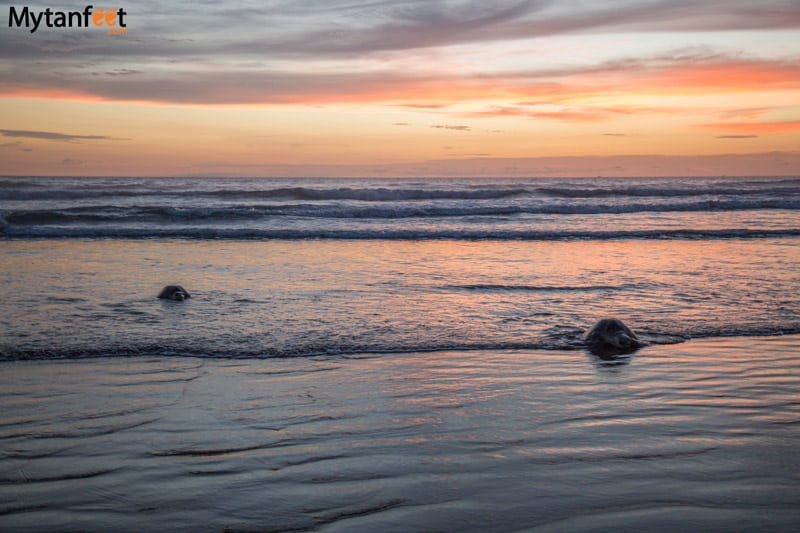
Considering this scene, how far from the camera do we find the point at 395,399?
174 inches

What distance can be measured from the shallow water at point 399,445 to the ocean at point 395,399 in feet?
0.05

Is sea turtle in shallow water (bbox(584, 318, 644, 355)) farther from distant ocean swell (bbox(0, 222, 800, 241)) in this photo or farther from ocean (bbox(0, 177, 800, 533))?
distant ocean swell (bbox(0, 222, 800, 241))

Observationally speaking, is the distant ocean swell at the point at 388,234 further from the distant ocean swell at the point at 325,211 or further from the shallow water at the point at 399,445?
the shallow water at the point at 399,445

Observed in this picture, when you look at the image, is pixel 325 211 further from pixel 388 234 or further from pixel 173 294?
pixel 173 294

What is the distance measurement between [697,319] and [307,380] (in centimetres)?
464

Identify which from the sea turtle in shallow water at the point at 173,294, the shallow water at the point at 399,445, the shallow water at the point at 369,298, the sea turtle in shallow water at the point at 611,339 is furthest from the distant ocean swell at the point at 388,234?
the shallow water at the point at 399,445

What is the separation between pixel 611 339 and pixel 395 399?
8.23 feet

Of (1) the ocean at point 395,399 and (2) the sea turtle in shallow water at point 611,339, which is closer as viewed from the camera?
(1) the ocean at point 395,399

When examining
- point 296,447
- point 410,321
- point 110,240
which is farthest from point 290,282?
point 110,240

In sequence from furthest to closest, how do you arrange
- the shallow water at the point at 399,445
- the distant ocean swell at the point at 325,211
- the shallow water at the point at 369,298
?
the distant ocean swell at the point at 325,211, the shallow water at the point at 369,298, the shallow water at the point at 399,445

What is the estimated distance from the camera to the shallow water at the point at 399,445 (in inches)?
110

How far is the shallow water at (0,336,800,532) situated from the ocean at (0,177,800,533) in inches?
0.6

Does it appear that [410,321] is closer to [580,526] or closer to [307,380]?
[307,380]

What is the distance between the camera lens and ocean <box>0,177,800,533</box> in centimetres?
286
